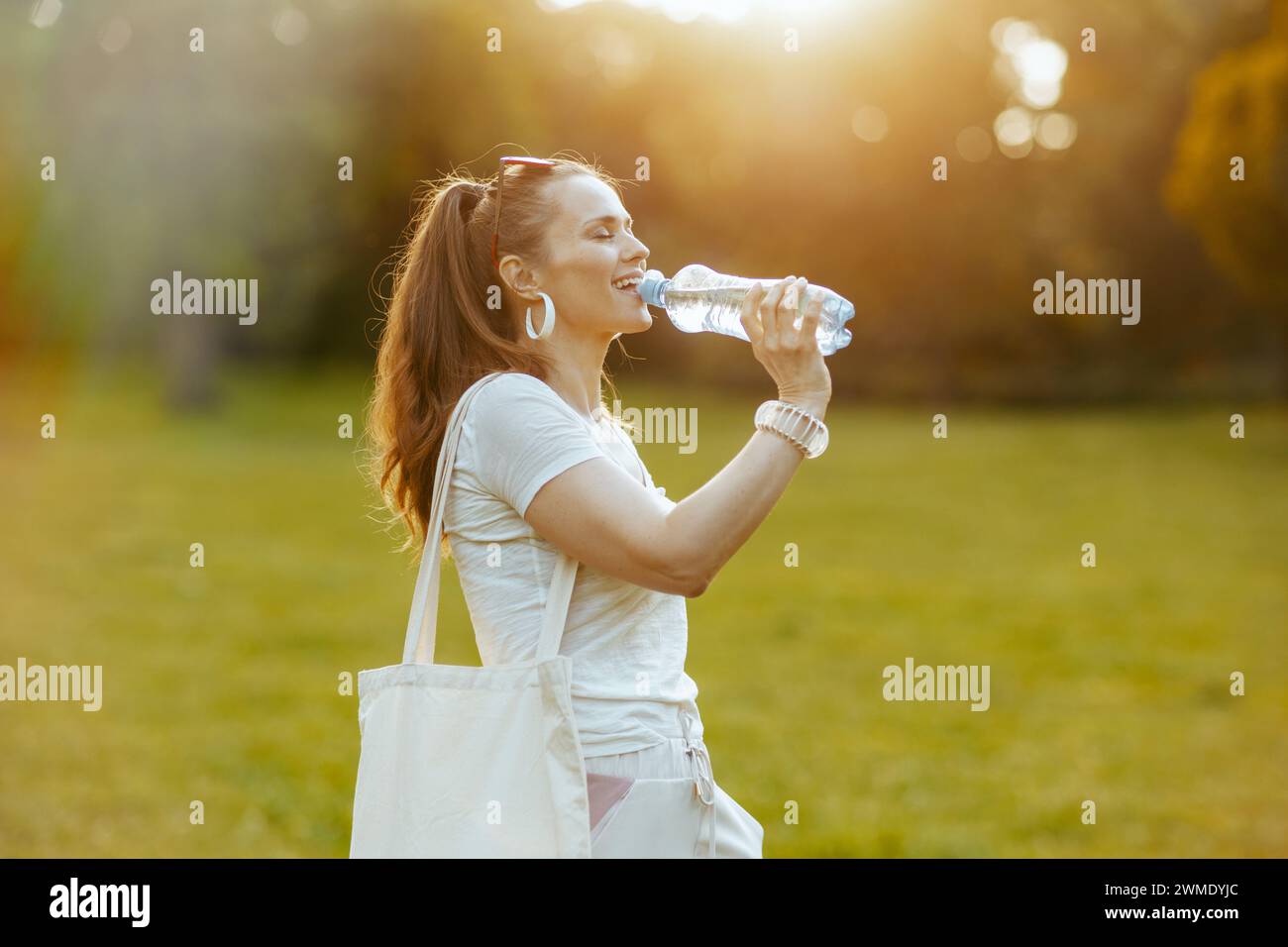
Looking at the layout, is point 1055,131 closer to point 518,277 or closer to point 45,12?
point 45,12

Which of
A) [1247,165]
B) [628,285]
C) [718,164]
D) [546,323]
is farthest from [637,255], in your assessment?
[718,164]

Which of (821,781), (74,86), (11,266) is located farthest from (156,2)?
(821,781)

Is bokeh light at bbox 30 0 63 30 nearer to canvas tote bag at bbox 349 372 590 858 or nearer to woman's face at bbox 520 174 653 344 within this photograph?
woman's face at bbox 520 174 653 344

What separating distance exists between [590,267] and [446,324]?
0.91ft

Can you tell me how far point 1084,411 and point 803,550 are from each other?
14006 millimetres

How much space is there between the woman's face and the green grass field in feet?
2.17

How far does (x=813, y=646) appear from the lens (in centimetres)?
982

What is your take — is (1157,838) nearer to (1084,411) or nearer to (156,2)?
(156,2)

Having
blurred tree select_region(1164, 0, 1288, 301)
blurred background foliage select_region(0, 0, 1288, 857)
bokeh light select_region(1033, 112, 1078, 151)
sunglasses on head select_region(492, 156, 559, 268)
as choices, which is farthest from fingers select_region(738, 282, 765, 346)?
bokeh light select_region(1033, 112, 1078, 151)

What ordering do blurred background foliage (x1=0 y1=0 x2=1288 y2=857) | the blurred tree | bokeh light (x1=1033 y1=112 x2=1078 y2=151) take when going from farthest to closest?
bokeh light (x1=1033 y1=112 x2=1078 y2=151) → the blurred tree → blurred background foliage (x1=0 y1=0 x2=1288 y2=857)

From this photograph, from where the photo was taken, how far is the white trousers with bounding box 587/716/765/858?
2.15 metres

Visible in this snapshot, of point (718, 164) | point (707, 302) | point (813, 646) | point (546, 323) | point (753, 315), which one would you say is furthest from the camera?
point (718, 164)

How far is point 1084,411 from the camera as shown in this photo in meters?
25.5

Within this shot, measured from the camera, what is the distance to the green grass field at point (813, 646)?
6320 millimetres
